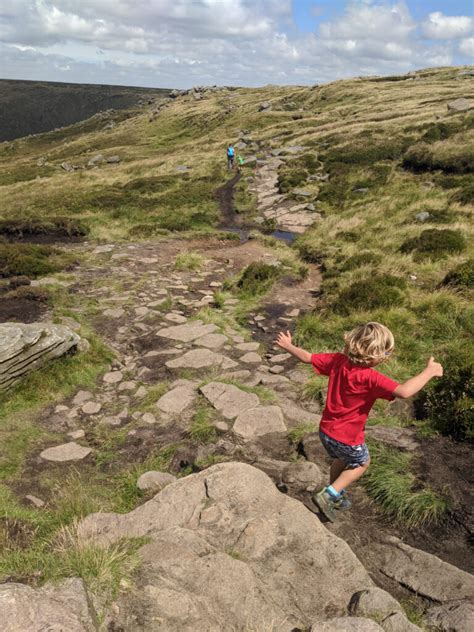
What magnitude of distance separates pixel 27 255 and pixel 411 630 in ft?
53.4

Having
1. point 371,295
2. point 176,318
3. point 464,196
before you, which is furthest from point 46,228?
point 464,196

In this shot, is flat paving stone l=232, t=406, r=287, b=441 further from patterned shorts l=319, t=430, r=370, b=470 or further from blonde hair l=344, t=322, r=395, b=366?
blonde hair l=344, t=322, r=395, b=366

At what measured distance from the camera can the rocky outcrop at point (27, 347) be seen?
8.18 metres

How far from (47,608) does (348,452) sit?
3103mm

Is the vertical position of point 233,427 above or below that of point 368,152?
below

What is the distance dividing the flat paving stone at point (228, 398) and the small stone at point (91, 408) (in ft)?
6.46

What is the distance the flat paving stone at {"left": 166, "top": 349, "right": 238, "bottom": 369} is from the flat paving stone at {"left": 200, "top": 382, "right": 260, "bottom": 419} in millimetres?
1090

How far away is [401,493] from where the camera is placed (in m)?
5.29

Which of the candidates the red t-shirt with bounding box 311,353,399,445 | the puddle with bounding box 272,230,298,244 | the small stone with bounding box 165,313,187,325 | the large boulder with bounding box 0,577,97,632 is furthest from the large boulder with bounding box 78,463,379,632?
the puddle with bounding box 272,230,298,244

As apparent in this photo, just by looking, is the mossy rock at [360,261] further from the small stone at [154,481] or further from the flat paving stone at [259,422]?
the small stone at [154,481]

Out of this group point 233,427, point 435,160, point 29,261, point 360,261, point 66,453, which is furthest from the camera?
point 435,160

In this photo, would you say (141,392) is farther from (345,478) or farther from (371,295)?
(371,295)

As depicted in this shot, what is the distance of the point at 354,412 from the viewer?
4727mm

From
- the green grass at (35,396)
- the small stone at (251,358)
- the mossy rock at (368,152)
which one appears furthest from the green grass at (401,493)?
the mossy rock at (368,152)
